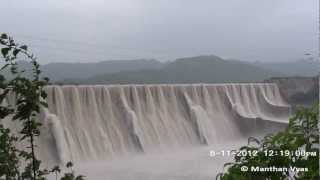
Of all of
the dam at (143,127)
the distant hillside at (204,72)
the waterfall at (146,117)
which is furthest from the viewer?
the distant hillside at (204,72)

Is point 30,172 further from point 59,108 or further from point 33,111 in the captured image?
point 59,108

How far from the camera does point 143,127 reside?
14961mm

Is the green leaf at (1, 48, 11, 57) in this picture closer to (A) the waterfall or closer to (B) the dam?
(B) the dam

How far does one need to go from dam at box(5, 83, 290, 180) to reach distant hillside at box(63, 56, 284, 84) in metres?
20.4

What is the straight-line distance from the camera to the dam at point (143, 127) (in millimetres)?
12328

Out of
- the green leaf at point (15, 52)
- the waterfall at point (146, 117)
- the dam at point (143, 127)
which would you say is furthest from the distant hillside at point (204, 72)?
the green leaf at point (15, 52)

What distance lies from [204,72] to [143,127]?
34.1 metres

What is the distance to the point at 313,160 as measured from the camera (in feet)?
3.40

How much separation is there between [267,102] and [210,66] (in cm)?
3034

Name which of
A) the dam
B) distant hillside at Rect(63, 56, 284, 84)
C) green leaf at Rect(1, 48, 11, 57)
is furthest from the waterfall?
distant hillside at Rect(63, 56, 284, 84)

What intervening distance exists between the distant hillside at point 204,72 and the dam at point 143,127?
67.0 feet

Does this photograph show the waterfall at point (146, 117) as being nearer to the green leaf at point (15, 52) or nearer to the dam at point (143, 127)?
the dam at point (143, 127)

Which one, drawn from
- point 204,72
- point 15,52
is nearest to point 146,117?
point 15,52

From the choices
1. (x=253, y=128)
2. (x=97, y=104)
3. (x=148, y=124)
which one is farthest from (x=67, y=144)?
(x=253, y=128)
